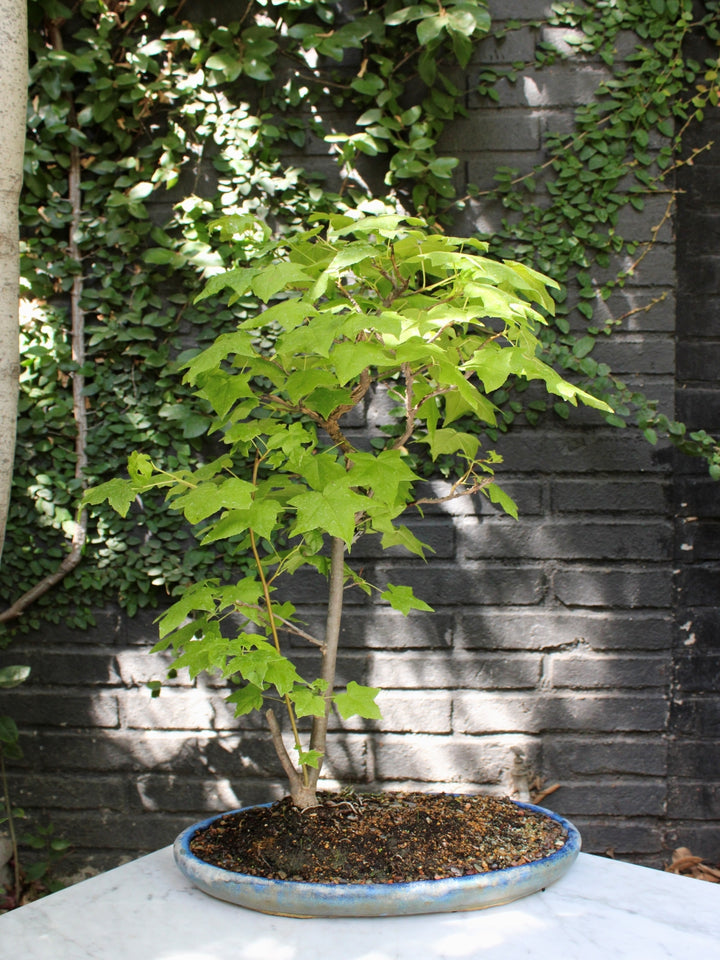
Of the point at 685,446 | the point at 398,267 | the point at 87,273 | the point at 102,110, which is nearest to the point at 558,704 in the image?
the point at 685,446

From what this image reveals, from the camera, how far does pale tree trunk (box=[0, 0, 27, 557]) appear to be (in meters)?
1.02

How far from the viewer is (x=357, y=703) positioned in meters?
1.18

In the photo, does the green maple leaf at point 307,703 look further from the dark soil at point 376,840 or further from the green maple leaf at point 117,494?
the green maple leaf at point 117,494

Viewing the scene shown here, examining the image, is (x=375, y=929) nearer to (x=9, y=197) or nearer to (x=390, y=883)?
(x=390, y=883)

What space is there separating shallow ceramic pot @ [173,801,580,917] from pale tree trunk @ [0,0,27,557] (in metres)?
0.60

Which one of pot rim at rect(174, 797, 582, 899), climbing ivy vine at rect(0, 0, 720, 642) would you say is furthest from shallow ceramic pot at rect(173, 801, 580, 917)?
climbing ivy vine at rect(0, 0, 720, 642)

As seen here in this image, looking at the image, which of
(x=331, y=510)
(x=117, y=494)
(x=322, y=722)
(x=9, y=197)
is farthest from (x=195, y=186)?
(x=322, y=722)

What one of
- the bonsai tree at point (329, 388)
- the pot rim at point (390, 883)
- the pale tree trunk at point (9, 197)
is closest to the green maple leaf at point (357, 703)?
the bonsai tree at point (329, 388)

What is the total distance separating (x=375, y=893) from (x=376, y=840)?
11cm

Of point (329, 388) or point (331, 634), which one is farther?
point (331, 634)

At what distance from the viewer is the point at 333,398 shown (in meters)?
1.20

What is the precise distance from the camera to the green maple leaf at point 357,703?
1.17 m

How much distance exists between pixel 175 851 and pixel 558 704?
37.6 inches

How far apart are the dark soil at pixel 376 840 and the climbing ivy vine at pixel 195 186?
700 millimetres
